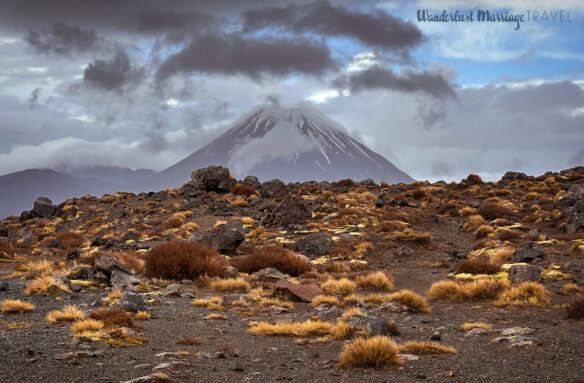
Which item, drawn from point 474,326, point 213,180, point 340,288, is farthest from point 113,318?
point 213,180

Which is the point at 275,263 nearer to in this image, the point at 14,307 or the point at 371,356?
the point at 14,307

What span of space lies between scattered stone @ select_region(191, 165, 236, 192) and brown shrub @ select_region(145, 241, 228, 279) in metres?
26.2

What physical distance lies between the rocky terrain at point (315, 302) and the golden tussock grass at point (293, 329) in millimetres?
30

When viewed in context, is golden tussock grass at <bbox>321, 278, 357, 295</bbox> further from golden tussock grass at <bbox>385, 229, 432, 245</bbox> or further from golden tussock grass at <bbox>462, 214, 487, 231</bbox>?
golden tussock grass at <bbox>462, 214, 487, 231</bbox>

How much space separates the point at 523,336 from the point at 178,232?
72.1 feet

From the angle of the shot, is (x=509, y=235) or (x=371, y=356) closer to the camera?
(x=371, y=356)

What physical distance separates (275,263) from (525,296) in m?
8.74

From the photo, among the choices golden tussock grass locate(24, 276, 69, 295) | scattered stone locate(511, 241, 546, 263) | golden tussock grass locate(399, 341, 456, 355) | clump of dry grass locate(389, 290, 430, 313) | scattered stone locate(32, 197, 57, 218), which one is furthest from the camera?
scattered stone locate(32, 197, 57, 218)

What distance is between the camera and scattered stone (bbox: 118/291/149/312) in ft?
33.6

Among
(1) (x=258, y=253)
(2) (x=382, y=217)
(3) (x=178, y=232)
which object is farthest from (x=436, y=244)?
(3) (x=178, y=232)

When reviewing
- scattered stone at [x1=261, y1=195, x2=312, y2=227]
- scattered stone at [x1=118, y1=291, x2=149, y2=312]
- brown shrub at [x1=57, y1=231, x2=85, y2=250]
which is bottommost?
scattered stone at [x1=118, y1=291, x2=149, y2=312]

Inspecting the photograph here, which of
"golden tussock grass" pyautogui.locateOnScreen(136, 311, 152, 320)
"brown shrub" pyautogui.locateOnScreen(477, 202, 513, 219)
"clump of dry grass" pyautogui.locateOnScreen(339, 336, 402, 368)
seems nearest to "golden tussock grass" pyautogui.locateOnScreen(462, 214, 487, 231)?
"brown shrub" pyautogui.locateOnScreen(477, 202, 513, 219)

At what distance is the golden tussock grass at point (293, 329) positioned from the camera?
29.3ft

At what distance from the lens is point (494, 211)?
28.1 metres
